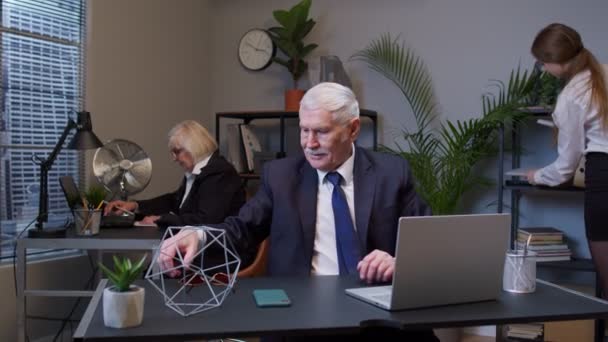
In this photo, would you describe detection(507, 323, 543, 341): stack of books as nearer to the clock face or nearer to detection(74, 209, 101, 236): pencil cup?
detection(74, 209, 101, 236): pencil cup

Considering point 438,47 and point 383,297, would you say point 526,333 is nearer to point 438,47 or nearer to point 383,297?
point 438,47

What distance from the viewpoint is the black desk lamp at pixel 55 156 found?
282cm

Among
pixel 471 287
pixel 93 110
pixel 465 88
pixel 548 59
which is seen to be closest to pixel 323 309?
pixel 471 287

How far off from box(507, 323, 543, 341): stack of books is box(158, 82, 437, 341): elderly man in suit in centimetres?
166

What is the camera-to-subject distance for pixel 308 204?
1.90 meters

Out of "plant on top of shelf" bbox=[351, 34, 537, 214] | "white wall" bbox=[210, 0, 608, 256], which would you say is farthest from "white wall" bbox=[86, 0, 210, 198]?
"plant on top of shelf" bbox=[351, 34, 537, 214]

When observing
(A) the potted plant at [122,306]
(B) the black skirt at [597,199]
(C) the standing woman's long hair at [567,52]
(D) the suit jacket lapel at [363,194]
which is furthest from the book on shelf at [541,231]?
(A) the potted plant at [122,306]

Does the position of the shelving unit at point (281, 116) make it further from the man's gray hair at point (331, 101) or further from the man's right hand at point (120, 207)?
the man's gray hair at point (331, 101)

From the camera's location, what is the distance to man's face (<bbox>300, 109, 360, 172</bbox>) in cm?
187

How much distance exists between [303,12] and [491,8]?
3.81 ft

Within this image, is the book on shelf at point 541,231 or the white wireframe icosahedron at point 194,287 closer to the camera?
the white wireframe icosahedron at point 194,287

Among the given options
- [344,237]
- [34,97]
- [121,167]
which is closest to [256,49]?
[121,167]

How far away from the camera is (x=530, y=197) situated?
12.3 feet

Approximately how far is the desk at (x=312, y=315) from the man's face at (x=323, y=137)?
44 centimetres
